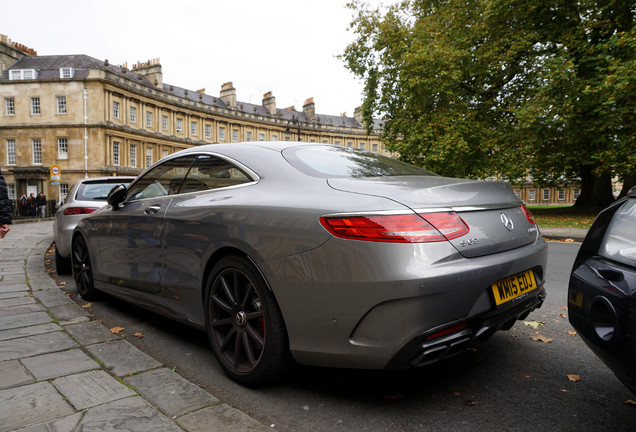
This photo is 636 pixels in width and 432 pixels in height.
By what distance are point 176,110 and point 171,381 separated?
62.3 m

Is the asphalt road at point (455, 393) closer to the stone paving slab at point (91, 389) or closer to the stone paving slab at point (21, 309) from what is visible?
the stone paving slab at point (91, 389)

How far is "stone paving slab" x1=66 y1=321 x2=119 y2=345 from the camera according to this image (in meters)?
3.38

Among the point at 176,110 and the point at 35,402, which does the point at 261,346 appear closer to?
the point at 35,402

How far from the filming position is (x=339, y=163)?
303 cm

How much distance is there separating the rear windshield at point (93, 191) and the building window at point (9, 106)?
5193cm

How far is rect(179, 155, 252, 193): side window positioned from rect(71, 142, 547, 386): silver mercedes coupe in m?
0.01

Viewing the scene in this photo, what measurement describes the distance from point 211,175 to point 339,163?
0.96m

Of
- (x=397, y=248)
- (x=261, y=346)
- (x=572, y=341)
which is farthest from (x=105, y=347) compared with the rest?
(x=572, y=341)

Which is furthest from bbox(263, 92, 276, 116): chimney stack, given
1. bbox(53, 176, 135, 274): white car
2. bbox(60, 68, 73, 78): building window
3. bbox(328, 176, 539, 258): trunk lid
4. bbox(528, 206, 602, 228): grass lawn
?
bbox(328, 176, 539, 258): trunk lid

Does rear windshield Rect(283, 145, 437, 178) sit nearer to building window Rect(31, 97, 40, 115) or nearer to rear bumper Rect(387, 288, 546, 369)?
rear bumper Rect(387, 288, 546, 369)

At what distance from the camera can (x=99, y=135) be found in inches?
1869

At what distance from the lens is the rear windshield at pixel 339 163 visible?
2807 mm

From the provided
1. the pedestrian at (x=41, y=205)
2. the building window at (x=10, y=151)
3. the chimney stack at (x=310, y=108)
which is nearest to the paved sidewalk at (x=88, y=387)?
the pedestrian at (x=41, y=205)

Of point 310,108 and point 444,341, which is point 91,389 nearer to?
point 444,341
